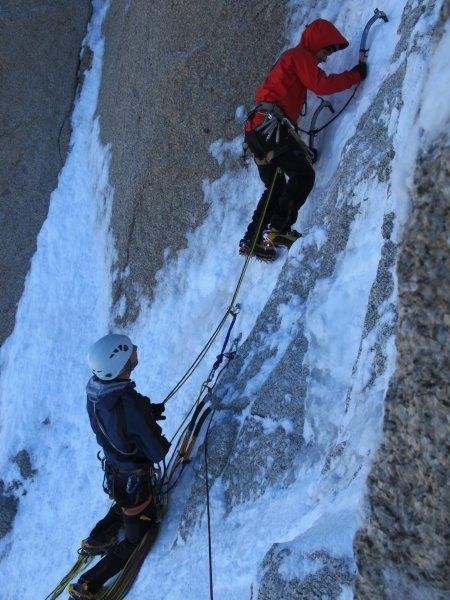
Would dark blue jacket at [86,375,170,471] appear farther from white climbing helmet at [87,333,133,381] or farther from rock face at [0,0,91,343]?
rock face at [0,0,91,343]

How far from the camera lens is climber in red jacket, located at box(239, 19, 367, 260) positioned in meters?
5.36

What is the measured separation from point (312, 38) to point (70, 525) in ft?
18.7

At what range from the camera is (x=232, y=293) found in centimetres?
669

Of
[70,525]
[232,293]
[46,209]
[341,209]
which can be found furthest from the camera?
[46,209]

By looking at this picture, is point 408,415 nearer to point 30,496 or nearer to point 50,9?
point 30,496

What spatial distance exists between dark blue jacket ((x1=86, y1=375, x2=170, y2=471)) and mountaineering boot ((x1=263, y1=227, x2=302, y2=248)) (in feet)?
6.65

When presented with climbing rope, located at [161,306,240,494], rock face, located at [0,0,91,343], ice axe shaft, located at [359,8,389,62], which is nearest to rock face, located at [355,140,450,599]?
climbing rope, located at [161,306,240,494]

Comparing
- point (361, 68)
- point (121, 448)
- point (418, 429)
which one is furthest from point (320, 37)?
point (418, 429)

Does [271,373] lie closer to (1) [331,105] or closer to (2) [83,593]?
(2) [83,593]

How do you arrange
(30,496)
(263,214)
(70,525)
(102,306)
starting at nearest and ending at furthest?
(263,214), (70,525), (30,496), (102,306)

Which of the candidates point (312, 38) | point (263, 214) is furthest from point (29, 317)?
point (312, 38)

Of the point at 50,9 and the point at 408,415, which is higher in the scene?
the point at 50,9

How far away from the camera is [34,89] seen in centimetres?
1156

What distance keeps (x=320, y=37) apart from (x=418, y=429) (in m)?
4.01
